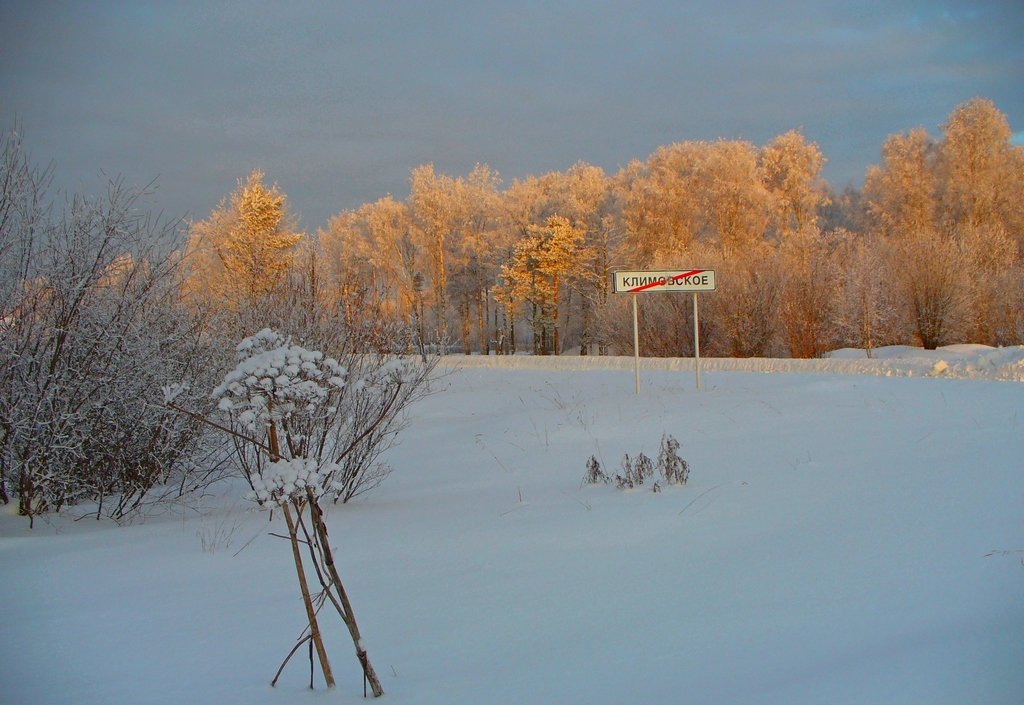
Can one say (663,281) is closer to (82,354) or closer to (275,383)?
(82,354)

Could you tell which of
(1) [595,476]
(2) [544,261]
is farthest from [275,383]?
(2) [544,261]

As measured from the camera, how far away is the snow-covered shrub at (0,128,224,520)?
7.29 m

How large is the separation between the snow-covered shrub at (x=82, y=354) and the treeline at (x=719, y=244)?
20207mm

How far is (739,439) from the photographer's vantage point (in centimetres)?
963

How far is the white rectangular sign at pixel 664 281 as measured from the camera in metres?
15.2

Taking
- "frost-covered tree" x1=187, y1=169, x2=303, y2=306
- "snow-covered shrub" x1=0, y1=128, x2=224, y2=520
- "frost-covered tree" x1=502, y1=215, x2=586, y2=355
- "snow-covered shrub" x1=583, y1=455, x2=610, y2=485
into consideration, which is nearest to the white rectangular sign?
"snow-covered shrub" x1=583, y1=455, x2=610, y2=485

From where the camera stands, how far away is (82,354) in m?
7.73

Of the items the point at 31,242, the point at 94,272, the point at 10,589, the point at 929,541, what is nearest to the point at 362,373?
the point at 94,272

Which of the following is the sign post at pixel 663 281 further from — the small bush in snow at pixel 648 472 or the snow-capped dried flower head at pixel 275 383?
the snow-capped dried flower head at pixel 275 383

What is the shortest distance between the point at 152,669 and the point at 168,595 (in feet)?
4.19

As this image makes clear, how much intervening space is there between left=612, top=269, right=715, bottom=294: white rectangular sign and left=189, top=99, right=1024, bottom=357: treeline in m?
13.4

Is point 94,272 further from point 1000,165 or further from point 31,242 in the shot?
point 1000,165

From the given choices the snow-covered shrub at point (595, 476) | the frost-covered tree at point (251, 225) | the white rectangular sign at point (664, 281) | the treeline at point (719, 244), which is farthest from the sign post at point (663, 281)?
the frost-covered tree at point (251, 225)

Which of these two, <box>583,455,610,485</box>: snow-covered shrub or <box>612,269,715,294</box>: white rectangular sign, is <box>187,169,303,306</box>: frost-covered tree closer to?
<box>612,269,715,294</box>: white rectangular sign
